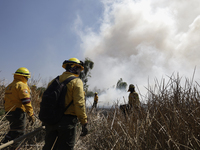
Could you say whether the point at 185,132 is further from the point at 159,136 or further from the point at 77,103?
the point at 77,103

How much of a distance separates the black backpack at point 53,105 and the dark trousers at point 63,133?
0.33ft

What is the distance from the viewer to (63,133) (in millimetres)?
2295

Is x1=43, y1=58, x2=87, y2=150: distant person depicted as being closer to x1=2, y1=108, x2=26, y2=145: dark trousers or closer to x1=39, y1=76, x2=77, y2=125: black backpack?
x1=39, y1=76, x2=77, y2=125: black backpack

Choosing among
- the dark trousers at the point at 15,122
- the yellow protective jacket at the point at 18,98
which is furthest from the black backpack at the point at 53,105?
the dark trousers at the point at 15,122

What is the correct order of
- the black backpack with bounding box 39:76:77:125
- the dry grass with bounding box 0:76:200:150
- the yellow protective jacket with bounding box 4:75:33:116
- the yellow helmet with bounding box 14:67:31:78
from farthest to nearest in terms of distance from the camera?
the yellow helmet with bounding box 14:67:31:78 < the yellow protective jacket with bounding box 4:75:33:116 < the black backpack with bounding box 39:76:77:125 < the dry grass with bounding box 0:76:200:150

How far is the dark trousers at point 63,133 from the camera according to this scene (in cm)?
228

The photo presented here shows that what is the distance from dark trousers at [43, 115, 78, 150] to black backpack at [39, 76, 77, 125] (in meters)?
0.10

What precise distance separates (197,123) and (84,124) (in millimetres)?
1561

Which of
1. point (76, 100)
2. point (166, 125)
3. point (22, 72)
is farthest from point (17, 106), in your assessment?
point (166, 125)

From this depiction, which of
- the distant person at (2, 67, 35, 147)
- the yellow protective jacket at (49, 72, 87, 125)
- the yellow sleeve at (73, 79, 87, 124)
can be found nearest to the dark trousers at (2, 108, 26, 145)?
the distant person at (2, 67, 35, 147)

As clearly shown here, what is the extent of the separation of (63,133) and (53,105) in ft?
1.56

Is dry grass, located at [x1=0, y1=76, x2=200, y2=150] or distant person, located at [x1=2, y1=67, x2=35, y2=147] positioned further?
distant person, located at [x1=2, y1=67, x2=35, y2=147]

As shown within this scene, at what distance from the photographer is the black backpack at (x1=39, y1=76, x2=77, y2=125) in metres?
2.21

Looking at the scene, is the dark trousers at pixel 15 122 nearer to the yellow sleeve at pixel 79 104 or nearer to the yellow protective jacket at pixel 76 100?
the yellow protective jacket at pixel 76 100
